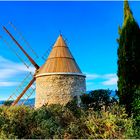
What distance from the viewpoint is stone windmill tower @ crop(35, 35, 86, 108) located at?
22.0 metres

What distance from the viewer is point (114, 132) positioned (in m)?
11.0

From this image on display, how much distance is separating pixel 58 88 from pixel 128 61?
8.67m

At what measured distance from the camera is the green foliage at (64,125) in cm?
1105

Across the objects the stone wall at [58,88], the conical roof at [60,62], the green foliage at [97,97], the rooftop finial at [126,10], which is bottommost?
the green foliage at [97,97]

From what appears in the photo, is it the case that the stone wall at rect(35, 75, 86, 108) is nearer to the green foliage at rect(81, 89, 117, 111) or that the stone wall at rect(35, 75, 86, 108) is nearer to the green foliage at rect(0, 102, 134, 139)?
the green foliage at rect(81, 89, 117, 111)

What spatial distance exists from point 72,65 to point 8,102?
8.68 metres

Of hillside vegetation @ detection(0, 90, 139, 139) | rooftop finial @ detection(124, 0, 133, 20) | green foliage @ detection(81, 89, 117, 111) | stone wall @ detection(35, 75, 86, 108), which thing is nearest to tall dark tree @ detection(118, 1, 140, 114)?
rooftop finial @ detection(124, 0, 133, 20)

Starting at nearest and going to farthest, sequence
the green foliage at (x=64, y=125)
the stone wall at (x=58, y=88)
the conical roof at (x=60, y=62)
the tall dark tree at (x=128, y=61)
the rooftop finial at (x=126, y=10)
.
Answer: the green foliage at (x=64, y=125), the tall dark tree at (x=128, y=61), the rooftop finial at (x=126, y=10), the stone wall at (x=58, y=88), the conical roof at (x=60, y=62)

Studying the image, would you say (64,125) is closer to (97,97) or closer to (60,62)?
(97,97)

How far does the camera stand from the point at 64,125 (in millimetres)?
12078

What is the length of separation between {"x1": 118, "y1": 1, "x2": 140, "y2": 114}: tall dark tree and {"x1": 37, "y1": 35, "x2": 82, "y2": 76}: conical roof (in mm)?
8606

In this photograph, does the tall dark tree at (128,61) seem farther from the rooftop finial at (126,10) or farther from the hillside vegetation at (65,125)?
the hillside vegetation at (65,125)

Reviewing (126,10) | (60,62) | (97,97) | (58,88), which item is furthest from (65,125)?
(60,62)

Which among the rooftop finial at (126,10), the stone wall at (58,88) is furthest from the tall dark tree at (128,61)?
the stone wall at (58,88)
